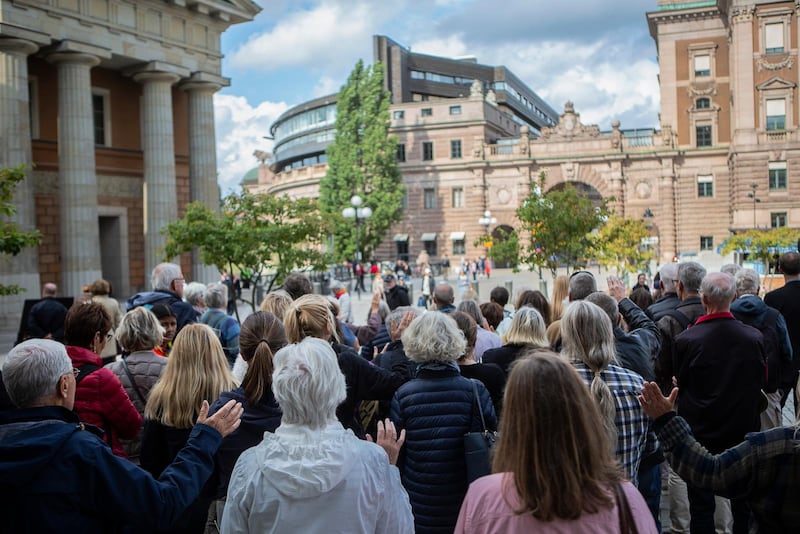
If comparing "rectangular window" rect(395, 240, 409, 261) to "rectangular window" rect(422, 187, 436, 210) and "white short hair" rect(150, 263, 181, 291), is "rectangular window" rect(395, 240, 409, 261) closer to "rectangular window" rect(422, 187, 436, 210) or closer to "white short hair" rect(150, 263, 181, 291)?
"rectangular window" rect(422, 187, 436, 210)

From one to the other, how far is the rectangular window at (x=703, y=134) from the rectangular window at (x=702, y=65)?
388cm

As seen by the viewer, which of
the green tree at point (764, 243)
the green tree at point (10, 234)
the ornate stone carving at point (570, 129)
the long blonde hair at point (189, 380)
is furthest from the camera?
the ornate stone carving at point (570, 129)

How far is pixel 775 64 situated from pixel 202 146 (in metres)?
41.0

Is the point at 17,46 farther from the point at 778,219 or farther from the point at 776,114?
the point at 778,219

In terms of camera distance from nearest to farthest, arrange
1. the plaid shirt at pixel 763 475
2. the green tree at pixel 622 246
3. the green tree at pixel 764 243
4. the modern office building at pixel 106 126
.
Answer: the plaid shirt at pixel 763 475, the modern office building at pixel 106 126, the green tree at pixel 622 246, the green tree at pixel 764 243

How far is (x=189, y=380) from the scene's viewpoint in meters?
4.51

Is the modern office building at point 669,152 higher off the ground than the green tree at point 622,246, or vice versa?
the modern office building at point 669,152

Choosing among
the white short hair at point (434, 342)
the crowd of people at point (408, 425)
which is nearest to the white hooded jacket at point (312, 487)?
the crowd of people at point (408, 425)

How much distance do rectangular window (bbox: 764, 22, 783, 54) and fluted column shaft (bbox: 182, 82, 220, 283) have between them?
39996 mm

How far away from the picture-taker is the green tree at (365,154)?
54688 millimetres

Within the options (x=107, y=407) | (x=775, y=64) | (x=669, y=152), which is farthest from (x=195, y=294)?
(x=669, y=152)

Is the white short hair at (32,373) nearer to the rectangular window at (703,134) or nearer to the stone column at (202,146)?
the stone column at (202,146)

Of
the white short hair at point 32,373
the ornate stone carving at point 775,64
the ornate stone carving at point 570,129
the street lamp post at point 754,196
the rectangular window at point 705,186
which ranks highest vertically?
the ornate stone carving at point 775,64

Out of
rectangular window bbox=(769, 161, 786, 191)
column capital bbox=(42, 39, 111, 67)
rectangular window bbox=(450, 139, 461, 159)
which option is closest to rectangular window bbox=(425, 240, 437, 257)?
rectangular window bbox=(450, 139, 461, 159)
